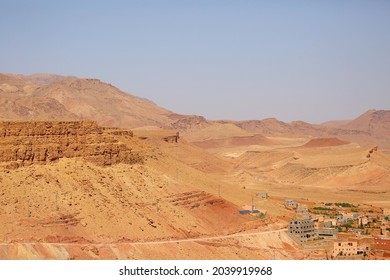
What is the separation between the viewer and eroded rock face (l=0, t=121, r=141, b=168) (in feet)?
188

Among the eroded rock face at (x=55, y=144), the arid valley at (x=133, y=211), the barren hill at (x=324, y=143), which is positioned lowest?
the barren hill at (x=324, y=143)

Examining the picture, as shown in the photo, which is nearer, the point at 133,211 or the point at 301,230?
the point at 133,211

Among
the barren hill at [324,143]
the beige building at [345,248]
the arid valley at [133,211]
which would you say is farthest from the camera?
the barren hill at [324,143]

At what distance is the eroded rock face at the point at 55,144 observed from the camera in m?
57.2

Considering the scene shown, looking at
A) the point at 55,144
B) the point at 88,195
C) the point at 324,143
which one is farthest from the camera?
the point at 324,143

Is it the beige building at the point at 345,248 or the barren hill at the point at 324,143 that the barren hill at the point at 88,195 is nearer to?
the beige building at the point at 345,248

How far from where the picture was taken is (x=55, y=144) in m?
60.2

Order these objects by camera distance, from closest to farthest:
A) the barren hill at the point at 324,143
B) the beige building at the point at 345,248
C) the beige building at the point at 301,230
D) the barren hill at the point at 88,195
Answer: the barren hill at the point at 88,195 → the beige building at the point at 345,248 → the beige building at the point at 301,230 → the barren hill at the point at 324,143

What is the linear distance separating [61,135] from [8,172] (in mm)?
6507

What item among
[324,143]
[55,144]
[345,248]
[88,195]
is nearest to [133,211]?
[88,195]

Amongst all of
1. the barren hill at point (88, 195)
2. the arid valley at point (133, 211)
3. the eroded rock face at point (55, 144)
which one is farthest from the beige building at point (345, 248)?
the eroded rock face at point (55, 144)

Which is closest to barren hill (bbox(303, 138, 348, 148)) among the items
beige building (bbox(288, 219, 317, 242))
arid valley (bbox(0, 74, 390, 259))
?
arid valley (bbox(0, 74, 390, 259))

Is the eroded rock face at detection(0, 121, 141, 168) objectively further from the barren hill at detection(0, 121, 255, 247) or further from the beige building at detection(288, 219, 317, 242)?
the beige building at detection(288, 219, 317, 242)

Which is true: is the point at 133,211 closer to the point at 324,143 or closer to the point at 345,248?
the point at 345,248
